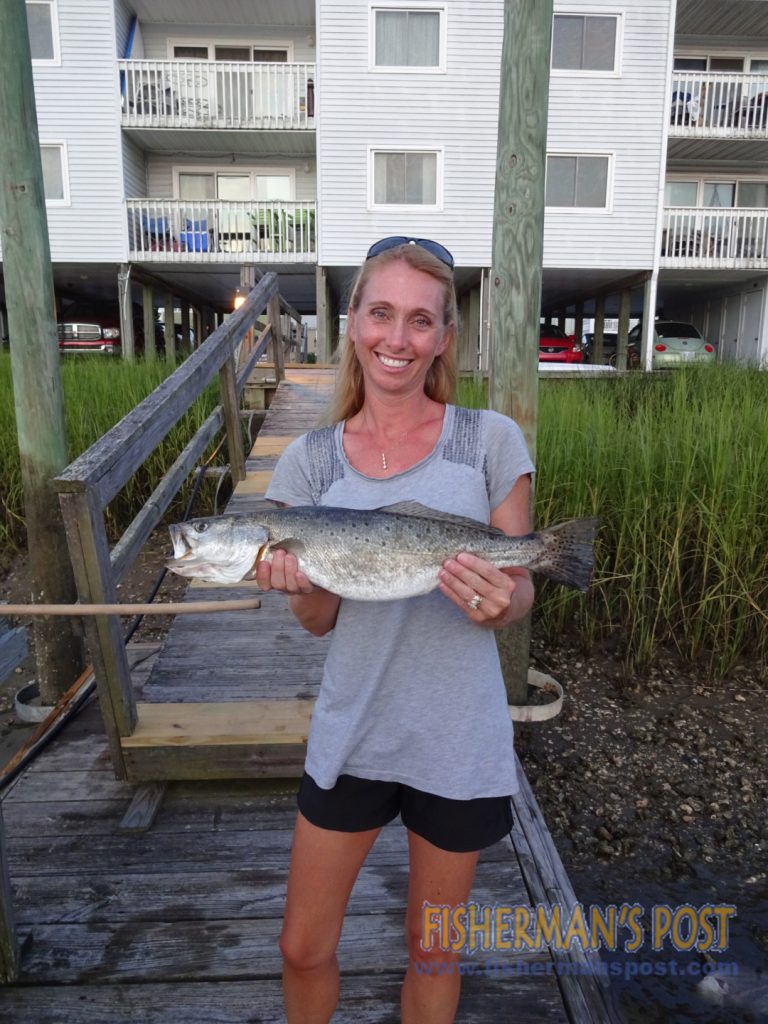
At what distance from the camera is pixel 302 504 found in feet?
5.93

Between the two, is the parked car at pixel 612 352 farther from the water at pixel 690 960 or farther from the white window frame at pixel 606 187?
the water at pixel 690 960

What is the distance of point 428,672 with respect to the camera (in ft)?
5.31

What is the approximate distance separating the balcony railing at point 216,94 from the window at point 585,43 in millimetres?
5602

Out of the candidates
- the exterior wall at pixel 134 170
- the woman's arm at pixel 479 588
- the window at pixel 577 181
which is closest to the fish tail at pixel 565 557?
the woman's arm at pixel 479 588

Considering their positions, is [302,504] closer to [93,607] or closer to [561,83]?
[93,607]

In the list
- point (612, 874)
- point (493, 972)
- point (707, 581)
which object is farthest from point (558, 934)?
point (707, 581)

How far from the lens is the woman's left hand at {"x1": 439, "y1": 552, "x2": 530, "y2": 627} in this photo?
1.54 meters

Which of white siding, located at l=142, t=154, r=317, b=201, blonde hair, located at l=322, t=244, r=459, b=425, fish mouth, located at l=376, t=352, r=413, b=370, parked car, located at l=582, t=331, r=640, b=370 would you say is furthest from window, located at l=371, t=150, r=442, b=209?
fish mouth, located at l=376, t=352, r=413, b=370

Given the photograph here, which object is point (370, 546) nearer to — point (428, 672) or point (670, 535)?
point (428, 672)

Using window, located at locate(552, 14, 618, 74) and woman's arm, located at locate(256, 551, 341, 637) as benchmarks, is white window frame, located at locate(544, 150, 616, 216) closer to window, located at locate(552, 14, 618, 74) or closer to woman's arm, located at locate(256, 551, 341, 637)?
window, located at locate(552, 14, 618, 74)

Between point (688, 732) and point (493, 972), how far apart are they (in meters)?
2.60

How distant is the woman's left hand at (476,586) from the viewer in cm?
154

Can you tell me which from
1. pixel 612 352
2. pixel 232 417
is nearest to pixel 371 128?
pixel 612 352

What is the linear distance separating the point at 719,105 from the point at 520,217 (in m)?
17.5
